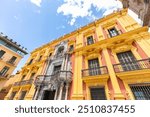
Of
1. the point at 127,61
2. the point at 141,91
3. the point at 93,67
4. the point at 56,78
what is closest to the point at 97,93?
the point at 93,67

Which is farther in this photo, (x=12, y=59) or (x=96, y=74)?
(x=12, y=59)

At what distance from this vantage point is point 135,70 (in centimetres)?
567

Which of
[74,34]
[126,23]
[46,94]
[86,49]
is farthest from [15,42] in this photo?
[126,23]

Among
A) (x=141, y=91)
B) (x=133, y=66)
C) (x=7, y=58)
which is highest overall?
(x=7, y=58)

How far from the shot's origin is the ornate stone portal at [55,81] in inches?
321

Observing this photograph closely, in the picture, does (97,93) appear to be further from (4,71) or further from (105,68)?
(4,71)

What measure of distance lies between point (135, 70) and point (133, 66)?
680 millimetres

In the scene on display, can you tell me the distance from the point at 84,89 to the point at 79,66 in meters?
2.38

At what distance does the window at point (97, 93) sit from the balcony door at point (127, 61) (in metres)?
2.26

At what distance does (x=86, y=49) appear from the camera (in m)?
9.62

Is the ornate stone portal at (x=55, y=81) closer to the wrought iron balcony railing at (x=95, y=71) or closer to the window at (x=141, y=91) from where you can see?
the wrought iron balcony railing at (x=95, y=71)

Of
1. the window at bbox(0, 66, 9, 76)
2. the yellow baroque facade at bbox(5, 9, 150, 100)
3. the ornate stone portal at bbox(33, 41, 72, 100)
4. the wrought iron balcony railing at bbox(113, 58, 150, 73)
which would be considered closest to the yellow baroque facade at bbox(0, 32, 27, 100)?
the window at bbox(0, 66, 9, 76)

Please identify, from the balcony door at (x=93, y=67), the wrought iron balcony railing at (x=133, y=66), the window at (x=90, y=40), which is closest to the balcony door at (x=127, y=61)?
the wrought iron balcony railing at (x=133, y=66)

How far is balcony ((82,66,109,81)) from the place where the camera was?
6.72 m
